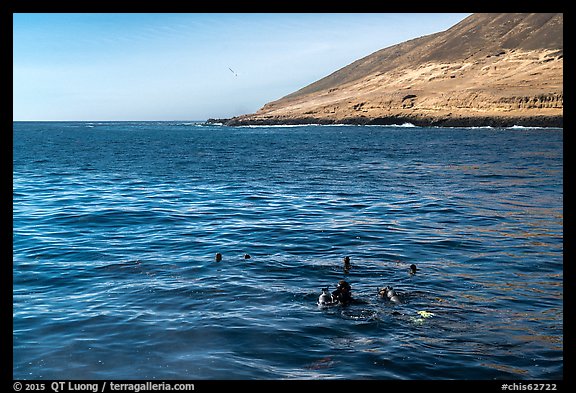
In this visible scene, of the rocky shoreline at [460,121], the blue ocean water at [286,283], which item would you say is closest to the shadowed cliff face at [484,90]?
the rocky shoreline at [460,121]

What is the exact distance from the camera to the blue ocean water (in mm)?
10125

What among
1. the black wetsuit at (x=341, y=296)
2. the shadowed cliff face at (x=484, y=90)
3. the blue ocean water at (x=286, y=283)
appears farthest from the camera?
the shadowed cliff face at (x=484, y=90)

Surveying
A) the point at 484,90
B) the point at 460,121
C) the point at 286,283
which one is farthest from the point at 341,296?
the point at 484,90

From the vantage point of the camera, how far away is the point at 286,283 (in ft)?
50.8

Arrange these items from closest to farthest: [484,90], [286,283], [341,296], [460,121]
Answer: [341,296]
[286,283]
[460,121]
[484,90]

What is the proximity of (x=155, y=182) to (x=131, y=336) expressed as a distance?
31.9 metres

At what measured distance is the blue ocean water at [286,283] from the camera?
10125mm

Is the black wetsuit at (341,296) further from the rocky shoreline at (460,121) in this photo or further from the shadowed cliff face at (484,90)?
the shadowed cliff face at (484,90)

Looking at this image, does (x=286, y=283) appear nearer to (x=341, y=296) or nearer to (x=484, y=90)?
(x=341, y=296)

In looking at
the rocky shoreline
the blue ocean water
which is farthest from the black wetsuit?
the rocky shoreline

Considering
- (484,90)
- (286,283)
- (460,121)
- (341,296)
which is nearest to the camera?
(341,296)

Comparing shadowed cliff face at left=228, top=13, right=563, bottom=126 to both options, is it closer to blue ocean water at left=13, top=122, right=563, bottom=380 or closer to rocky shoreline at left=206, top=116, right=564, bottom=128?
rocky shoreline at left=206, top=116, right=564, bottom=128
